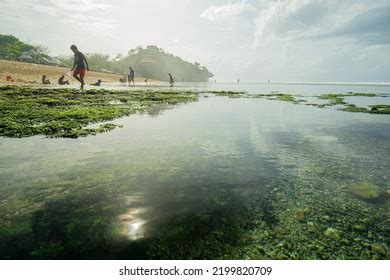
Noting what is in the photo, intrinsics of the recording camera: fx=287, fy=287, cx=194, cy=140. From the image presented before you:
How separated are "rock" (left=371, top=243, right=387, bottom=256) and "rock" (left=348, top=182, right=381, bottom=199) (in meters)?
2.10

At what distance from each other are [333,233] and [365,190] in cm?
264

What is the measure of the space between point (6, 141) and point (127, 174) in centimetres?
599

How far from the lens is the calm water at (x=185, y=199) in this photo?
181 inches

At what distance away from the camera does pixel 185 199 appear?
6.23 meters

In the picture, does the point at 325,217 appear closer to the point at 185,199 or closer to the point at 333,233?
the point at 333,233

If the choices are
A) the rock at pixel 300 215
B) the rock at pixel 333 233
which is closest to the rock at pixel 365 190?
the rock at pixel 300 215

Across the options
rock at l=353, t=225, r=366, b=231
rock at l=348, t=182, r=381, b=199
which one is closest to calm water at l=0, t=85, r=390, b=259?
rock at l=353, t=225, r=366, b=231

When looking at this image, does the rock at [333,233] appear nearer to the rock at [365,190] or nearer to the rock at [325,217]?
the rock at [325,217]

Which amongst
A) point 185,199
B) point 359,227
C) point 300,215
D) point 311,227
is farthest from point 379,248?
point 185,199
